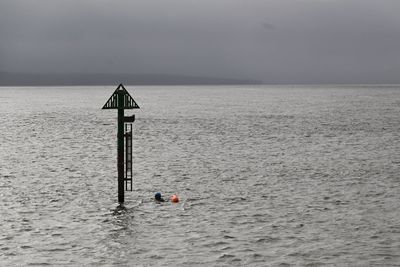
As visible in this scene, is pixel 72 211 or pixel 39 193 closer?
pixel 72 211

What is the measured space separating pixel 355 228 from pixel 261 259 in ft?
21.0

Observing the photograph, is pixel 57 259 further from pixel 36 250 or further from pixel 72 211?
pixel 72 211

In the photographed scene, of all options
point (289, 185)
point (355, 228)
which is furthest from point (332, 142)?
point (355, 228)

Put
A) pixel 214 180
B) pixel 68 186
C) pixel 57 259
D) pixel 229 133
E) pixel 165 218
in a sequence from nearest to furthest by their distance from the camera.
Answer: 1. pixel 57 259
2. pixel 165 218
3. pixel 68 186
4. pixel 214 180
5. pixel 229 133

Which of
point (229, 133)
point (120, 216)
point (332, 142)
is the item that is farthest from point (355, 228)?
point (229, 133)

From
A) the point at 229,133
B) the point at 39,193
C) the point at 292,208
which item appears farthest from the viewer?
the point at 229,133

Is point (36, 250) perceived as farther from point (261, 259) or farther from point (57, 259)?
point (261, 259)

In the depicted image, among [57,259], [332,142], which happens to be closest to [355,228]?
[57,259]

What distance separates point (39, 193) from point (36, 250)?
1249 centimetres

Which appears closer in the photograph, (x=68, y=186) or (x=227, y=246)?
(x=227, y=246)

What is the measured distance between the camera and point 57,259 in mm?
22094

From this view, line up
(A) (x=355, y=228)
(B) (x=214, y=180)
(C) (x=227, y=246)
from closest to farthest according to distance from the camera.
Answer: (C) (x=227, y=246), (A) (x=355, y=228), (B) (x=214, y=180)

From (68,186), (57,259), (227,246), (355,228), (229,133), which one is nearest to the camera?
(57,259)

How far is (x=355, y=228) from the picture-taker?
2686cm
